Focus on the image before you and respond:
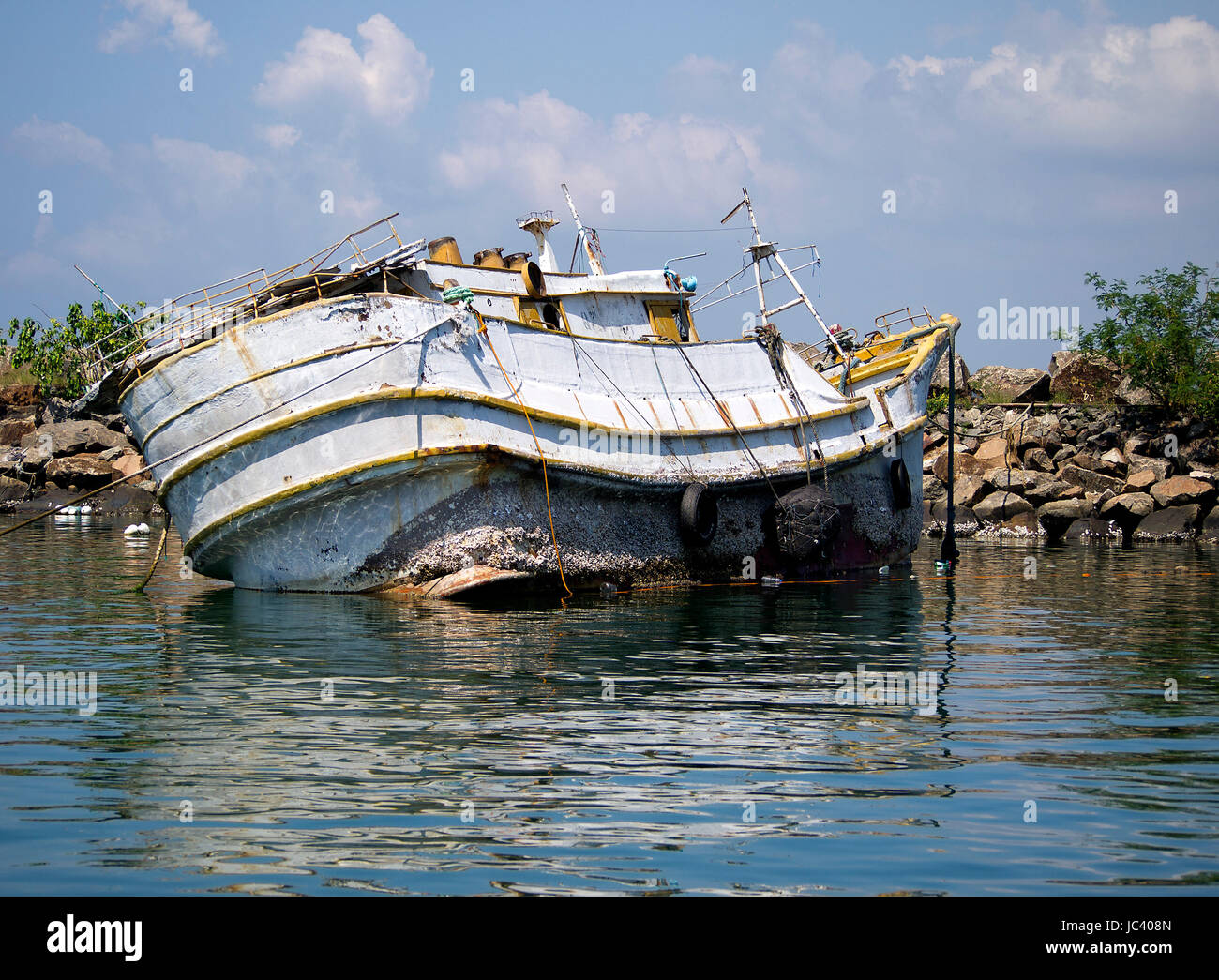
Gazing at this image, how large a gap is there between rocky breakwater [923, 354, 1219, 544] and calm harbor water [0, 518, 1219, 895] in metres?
17.3

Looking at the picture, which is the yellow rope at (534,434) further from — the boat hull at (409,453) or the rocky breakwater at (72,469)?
the rocky breakwater at (72,469)

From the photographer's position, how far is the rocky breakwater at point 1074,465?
31.5m

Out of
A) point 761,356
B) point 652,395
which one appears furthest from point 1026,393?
point 652,395

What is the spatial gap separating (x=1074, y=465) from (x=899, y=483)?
16.5m

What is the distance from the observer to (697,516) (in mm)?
17750

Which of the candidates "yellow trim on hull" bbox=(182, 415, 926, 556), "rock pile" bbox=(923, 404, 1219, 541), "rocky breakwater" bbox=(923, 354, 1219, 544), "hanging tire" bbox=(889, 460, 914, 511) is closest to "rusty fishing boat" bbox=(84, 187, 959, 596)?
"yellow trim on hull" bbox=(182, 415, 926, 556)

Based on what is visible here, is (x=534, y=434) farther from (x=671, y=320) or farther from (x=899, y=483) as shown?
(x=899, y=483)

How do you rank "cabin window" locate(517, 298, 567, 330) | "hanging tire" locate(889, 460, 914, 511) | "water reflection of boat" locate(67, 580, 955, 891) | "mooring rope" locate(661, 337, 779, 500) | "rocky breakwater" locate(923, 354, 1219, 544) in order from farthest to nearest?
"rocky breakwater" locate(923, 354, 1219, 544) < "hanging tire" locate(889, 460, 914, 511) < "mooring rope" locate(661, 337, 779, 500) < "cabin window" locate(517, 298, 567, 330) < "water reflection of boat" locate(67, 580, 955, 891)

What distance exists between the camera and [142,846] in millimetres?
5934

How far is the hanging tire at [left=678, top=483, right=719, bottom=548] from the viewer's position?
17.7 m

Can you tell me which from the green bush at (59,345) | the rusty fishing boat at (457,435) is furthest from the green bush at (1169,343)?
the green bush at (59,345)

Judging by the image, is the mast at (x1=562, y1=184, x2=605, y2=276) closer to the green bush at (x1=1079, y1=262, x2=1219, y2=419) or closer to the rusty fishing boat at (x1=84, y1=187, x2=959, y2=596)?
the rusty fishing boat at (x1=84, y1=187, x2=959, y2=596)

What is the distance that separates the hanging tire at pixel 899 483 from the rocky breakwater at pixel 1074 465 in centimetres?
686
